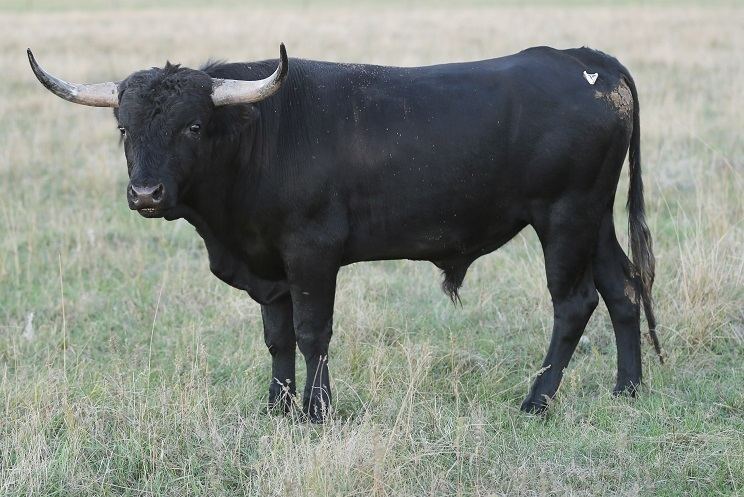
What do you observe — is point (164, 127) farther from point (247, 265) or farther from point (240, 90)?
point (247, 265)

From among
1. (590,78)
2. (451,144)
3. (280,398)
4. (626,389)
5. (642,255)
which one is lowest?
(280,398)

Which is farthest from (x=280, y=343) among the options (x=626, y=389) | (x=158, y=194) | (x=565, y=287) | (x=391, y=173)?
(x=626, y=389)

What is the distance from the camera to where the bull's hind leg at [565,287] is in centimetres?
558

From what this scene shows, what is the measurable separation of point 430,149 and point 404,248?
564mm

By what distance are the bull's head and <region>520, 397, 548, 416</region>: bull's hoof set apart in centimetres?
223

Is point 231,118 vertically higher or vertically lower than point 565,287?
higher

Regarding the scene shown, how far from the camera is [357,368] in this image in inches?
239

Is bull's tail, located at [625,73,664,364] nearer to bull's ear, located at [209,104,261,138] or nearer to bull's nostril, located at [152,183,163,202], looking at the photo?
bull's ear, located at [209,104,261,138]

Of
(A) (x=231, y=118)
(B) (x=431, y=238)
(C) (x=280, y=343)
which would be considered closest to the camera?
(A) (x=231, y=118)

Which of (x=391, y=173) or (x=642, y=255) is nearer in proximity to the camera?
(x=391, y=173)

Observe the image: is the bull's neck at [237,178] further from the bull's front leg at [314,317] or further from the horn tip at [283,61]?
the horn tip at [283,61]

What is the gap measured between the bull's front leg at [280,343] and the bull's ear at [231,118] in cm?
107

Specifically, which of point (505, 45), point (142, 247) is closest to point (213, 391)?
point (142, 247)

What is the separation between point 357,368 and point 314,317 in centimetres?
76
